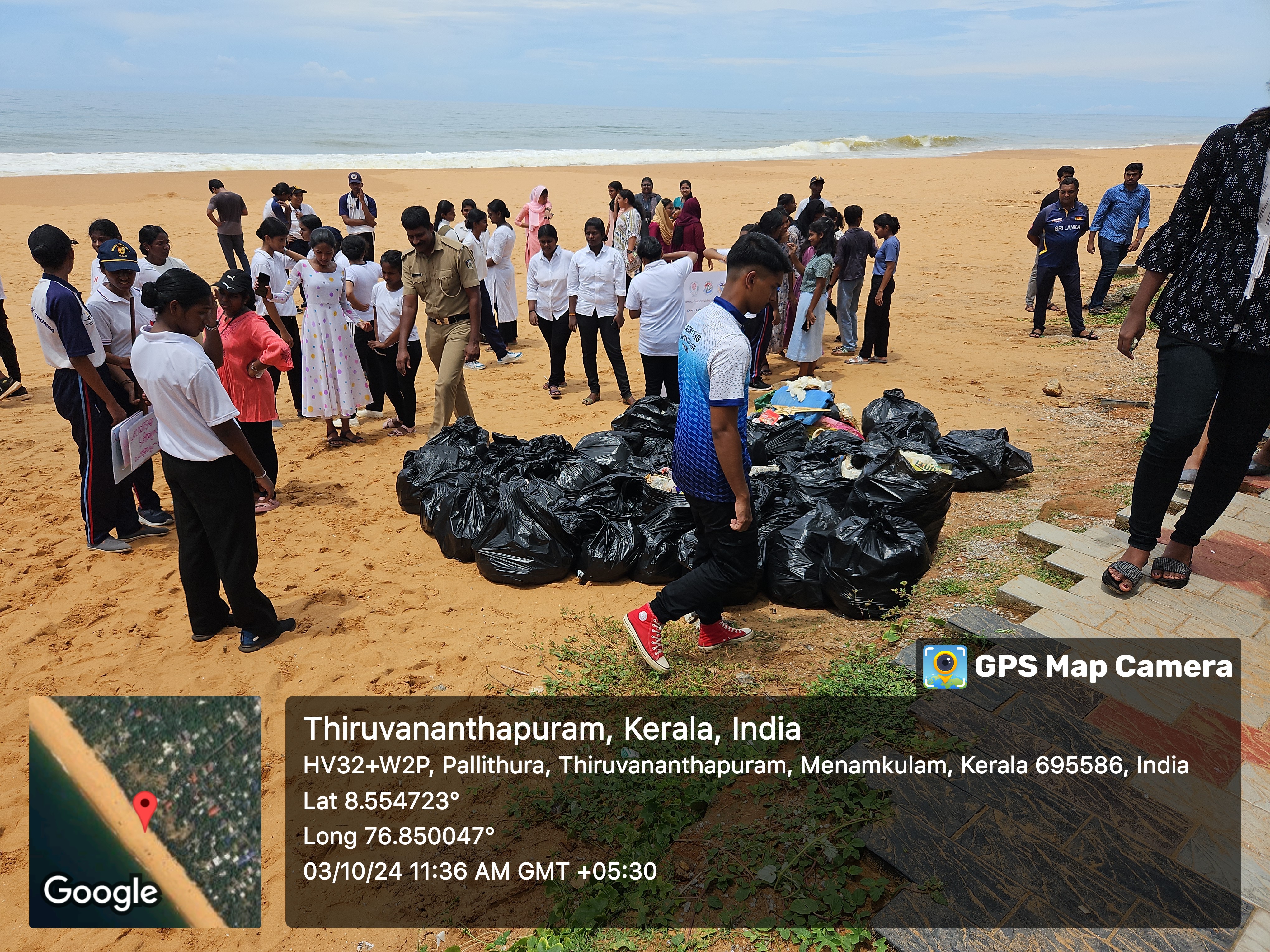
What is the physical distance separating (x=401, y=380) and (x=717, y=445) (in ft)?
16.1

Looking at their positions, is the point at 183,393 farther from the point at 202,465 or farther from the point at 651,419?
the point at 651,419

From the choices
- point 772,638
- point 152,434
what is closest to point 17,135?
point 152,434

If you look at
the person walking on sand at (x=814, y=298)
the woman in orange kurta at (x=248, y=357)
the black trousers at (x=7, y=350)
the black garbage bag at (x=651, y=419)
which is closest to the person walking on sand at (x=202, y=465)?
the woman in orange kurta at (x=248, y=357)

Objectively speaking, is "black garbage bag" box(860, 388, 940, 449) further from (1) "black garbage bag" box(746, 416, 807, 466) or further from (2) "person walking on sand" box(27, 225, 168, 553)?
(2) "person walking on sand" box(27, 225, 168, 553)

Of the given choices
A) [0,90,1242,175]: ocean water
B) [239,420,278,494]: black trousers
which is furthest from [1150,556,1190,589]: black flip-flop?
[0,90,1242,175]: ocean water

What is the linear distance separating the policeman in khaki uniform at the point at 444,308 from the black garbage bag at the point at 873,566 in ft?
10.9

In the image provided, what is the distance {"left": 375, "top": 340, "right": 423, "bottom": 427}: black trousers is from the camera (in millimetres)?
7074

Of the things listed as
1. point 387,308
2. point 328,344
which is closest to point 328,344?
point 328,344

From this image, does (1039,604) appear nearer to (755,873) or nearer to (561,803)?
(755,873)

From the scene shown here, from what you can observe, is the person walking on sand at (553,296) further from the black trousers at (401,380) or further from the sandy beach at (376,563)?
the black trousers at (401,380)

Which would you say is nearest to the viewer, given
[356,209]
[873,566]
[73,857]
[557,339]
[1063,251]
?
[73,857]

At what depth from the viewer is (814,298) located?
761 centimetres

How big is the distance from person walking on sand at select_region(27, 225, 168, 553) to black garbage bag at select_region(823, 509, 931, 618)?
409cm

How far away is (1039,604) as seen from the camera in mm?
3320
